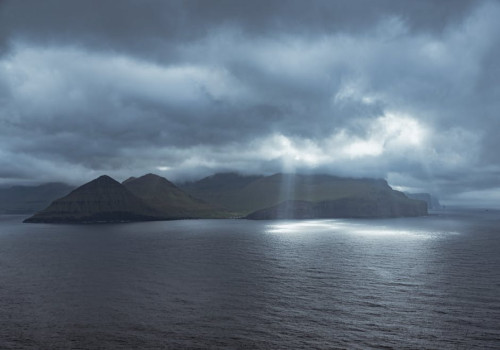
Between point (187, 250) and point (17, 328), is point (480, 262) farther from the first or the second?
point (17, 328)

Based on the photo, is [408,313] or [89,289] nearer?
[408,313]

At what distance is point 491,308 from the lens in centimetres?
6988

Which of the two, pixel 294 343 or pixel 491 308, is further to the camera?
pixel 491 308

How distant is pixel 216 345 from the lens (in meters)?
55.5

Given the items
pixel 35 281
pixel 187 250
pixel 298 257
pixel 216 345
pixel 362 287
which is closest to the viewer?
pixel 216 345

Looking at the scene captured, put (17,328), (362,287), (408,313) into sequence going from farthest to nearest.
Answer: (362,287)
(408,313)
(17,328)

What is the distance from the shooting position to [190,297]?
80.7 metres

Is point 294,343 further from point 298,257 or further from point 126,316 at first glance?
point 298,257

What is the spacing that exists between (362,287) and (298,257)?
53704 millimetres

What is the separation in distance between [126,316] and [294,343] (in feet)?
106

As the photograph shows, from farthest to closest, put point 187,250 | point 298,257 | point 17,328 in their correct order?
point 187,250 → point 298,257 → point 17,328

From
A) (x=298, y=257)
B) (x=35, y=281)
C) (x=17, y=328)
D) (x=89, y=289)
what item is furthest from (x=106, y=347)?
(x=298, y=257)

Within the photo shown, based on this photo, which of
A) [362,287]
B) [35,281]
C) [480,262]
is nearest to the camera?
[362,287]

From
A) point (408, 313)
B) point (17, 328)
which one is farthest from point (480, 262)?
point (17, 328)
